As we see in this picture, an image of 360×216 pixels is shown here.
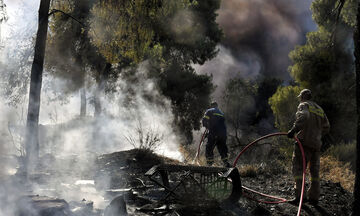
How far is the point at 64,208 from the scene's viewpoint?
13.2 ft

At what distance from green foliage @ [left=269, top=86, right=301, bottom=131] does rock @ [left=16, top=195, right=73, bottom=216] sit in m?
10.1

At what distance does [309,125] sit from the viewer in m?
5.82

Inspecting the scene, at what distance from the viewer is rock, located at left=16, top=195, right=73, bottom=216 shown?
12.3 ft

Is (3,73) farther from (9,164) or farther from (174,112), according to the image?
(174,112)

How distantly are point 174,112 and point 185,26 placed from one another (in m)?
5.40

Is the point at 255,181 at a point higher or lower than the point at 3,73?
lower

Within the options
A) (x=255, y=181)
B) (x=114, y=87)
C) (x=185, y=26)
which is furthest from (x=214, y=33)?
(x=255, y=181)

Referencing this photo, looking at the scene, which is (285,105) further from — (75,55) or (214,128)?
(75,55)

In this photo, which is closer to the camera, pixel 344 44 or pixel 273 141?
pixel 273 141

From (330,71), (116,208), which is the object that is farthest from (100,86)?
(116,208)

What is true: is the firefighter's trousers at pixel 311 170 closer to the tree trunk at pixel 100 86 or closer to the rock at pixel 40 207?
the rock at pixel 40 207

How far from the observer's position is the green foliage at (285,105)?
12.8m

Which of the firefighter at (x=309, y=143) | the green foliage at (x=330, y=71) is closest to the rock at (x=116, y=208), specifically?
the firefighter at (x=309, y=143)

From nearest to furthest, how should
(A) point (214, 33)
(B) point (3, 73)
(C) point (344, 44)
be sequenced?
(B) point (3, 73) → (C) point (344, 44) → (A) point (214, 33)
